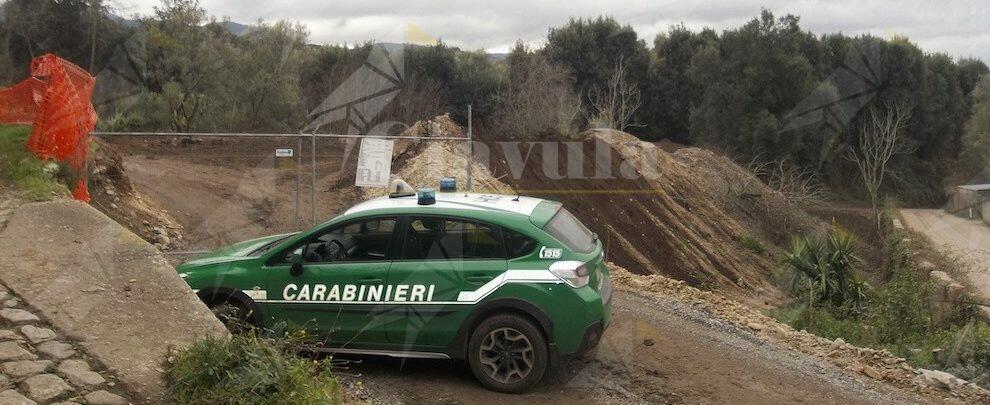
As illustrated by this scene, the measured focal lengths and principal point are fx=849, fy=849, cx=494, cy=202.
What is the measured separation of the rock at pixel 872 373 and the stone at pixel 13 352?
741 cm

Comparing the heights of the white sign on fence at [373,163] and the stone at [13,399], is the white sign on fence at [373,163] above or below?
above

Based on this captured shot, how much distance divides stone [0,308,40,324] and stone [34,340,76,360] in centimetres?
34

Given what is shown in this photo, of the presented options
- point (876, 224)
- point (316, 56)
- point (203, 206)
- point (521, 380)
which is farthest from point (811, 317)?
point (316, 56)

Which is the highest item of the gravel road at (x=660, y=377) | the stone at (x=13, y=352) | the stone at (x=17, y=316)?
the stone at (x=17, y=316)

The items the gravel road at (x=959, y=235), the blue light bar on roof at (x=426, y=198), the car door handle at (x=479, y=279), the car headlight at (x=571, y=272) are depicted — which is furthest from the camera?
the gravel road at (x=959, y=235)

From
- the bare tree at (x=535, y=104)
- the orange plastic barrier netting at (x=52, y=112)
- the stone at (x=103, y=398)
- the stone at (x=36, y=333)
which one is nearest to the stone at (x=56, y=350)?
the stone at (x=36, y=333)

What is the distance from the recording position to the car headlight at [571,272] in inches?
261

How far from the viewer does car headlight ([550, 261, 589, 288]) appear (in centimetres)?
664

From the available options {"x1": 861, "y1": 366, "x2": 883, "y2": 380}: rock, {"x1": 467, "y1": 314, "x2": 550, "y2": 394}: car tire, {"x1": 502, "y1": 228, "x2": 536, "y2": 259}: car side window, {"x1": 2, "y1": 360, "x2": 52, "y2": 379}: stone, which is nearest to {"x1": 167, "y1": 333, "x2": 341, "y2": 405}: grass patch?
{"x1": 2, "y1": 360, "x2": 52, "y2": 379}: stone

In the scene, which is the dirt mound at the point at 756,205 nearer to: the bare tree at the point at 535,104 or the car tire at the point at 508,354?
the bare tree at the point at 535,104

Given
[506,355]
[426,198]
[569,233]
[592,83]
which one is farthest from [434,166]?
[592,83]

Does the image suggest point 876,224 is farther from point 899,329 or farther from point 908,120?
point 899,329

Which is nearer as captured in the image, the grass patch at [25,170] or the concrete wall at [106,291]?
the concrete wall at [106,291]

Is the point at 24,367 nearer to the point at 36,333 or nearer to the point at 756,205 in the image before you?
the point at 36,333
